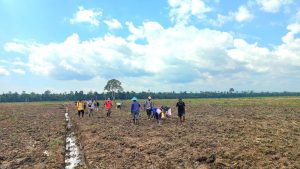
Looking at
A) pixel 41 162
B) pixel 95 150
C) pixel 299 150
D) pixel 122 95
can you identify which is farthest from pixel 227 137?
pixel 122 95

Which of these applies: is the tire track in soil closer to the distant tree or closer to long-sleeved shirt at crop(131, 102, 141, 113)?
long-sleeved shirt at crop(131, 102, 141, 113)

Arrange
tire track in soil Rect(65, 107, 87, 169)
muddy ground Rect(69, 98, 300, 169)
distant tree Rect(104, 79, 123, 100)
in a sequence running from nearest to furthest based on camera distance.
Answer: muddy ground Rect(69, 98, 300, 169) → tire track in soil Rect(65, 107, 87, 169) → distant tree Rect(104, 79, 123, 100)

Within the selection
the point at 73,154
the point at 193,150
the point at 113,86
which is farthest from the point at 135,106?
the point at 113,86

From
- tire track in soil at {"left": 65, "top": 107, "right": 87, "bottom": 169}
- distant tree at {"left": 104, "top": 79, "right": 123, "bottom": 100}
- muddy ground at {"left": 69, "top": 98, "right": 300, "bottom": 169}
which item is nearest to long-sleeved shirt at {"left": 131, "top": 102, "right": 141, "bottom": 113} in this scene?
tire track in soil at {"left": 65, "top": 107, "right": 87, "bottom": 169}

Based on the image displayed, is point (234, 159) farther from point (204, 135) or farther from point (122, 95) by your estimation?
point (122, 95)

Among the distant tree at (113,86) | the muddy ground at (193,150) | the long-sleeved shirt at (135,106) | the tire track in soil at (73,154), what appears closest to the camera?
the muddy ground at (193,150)

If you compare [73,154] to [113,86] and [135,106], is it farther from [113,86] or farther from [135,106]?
[113,86]

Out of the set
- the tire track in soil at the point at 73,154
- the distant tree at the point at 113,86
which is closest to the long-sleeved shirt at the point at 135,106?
the tire track in soil at the point at 73,154

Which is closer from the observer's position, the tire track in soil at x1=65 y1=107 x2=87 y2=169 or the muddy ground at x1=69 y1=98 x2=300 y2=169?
the muddy ground at x1=69 y1=98 x2=300 y2=169

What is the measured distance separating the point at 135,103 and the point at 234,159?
1334 centimetres

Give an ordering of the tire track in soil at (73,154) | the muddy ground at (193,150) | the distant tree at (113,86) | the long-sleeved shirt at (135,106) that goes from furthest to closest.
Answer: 1. the distant tree at (113,86)
2. the long-sleeved shirt at (135,106)
3. the tire track in soil at (73,154)
4. the muddy ground at (193,150)

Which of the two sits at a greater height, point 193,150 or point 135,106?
point 135,106

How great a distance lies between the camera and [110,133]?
20.2m

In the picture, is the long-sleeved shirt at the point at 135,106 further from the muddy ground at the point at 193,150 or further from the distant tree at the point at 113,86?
the distant tree at the point at 113,86
